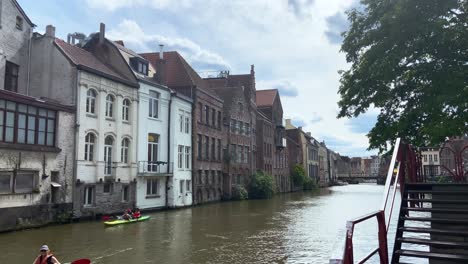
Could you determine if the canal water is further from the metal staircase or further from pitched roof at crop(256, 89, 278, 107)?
pitched roof at crop(256, 89, 278, 107)

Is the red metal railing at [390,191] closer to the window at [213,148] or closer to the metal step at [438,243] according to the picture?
the metal step at [438,243]

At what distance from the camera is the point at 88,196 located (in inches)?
1096

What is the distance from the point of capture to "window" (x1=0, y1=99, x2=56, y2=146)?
2220 cm

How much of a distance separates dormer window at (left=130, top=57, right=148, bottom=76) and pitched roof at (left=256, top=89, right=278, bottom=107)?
38.8 meters

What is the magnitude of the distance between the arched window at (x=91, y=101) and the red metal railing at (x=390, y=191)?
2212 cm

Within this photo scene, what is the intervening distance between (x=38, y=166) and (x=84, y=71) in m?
7.08

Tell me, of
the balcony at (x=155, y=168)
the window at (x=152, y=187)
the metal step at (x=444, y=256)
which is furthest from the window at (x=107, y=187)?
the metal step at (x=444, y=256)

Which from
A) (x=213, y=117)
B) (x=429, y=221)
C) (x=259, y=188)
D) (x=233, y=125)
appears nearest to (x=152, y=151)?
(x=213, y=117)

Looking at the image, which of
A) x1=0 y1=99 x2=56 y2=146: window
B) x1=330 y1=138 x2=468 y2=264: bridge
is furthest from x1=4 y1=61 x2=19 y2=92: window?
x1=330 y1=138 x2=468 y2=264: bridge

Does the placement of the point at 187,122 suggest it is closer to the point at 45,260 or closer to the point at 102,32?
the point at 102,32

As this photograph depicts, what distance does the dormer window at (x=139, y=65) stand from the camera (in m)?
34.4

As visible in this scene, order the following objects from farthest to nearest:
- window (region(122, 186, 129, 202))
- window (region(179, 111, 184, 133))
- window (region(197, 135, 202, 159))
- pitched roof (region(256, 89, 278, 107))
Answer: pitched roof (region(256, 89, 278, 107)), window (region(197, 135, 202, 159)), window (region(179, 111, 184, 133)), window (region(122, 186, 129, 202))

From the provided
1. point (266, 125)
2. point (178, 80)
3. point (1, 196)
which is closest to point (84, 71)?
point (1, 196)

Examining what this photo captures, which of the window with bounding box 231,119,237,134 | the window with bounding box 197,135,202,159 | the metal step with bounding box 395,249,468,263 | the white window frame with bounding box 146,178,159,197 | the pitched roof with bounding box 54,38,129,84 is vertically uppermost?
the pitched roof with bounding box 54,38,129,84
